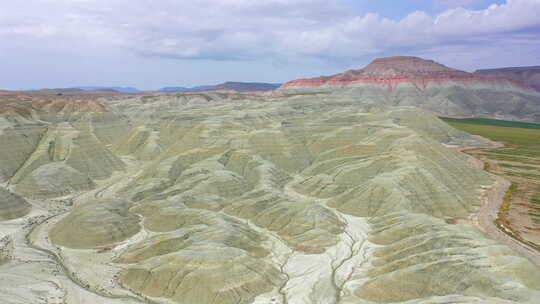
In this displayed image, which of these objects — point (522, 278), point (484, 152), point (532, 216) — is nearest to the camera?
point (522, 278)

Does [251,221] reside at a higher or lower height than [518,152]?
higher

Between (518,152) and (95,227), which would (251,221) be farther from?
(518,152)

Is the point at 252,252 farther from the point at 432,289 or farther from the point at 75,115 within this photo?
the point at 75,115

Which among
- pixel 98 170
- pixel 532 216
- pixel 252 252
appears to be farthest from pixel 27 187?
pixel 532 216

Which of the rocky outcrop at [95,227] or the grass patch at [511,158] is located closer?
the rocky outcrop at [95,227]

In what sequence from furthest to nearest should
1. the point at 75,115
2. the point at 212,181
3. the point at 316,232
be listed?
the point at 75,115 < the point at 212,181 < the point at 316,232

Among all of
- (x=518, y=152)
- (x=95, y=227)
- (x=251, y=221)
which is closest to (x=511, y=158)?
(x=518, y=152)

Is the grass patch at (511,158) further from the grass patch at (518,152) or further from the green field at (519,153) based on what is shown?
the grass patch at (518,152)

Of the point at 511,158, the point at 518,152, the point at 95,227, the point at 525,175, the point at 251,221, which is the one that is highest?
the point at 95,227

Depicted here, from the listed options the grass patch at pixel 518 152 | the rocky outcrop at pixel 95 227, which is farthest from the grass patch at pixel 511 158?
the rocky outcrop at pixel 95 227

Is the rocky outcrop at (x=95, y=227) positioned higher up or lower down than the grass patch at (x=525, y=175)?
higher up

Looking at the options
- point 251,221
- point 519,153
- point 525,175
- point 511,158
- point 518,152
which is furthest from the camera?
point 518,152
